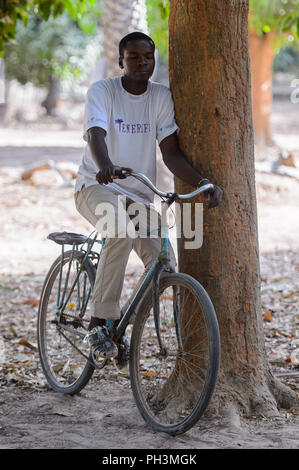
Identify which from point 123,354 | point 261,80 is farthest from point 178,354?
point 261,80

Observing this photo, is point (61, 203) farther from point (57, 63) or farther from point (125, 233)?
point (57, 63)

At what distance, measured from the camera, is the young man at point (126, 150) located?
4.04 m

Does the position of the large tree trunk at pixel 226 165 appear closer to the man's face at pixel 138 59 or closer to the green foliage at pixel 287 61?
the man's face at pixel 138 59

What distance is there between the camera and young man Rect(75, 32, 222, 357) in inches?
159

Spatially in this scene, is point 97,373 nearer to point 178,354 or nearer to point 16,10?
point 178,354

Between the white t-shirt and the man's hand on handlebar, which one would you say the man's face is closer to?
the white t-shirt

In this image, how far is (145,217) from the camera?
4.22 metres

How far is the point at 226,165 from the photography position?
4.01m

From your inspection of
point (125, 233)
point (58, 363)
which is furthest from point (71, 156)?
point (125, 233)

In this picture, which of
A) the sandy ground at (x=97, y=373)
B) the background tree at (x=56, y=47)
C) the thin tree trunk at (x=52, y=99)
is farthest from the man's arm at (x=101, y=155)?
the thin tree trunk at (x=52, y=99)

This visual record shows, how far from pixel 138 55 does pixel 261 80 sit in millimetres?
16183

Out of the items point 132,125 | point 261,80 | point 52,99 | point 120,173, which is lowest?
point 120,173

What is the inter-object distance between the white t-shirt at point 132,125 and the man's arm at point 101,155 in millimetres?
130

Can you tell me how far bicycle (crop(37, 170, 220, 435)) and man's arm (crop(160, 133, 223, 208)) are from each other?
13 centimetres
